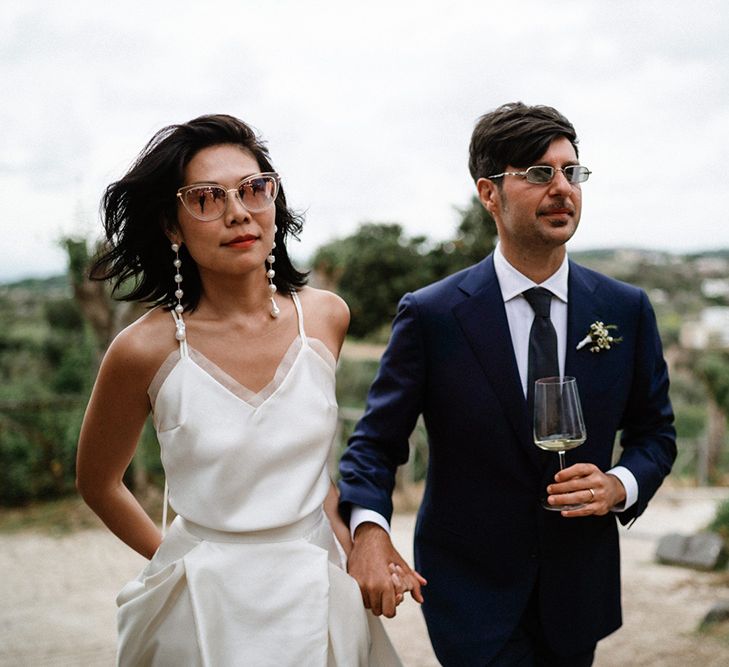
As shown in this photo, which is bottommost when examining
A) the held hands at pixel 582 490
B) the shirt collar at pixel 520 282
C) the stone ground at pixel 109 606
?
the stone ground at pixel 109 606

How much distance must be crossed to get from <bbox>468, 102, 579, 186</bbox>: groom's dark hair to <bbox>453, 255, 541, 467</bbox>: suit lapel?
1.18 ft

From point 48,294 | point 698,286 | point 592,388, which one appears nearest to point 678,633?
point 592,388

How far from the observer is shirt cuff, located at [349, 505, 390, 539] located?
8.43 feet

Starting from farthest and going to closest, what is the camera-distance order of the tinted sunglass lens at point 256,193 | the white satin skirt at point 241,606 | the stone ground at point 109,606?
the stone ground at point 109,606 → the tinted sunglass lens at point 256,193 → the white satin skirt at point 241,606

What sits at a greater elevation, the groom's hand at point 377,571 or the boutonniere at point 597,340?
the boutonniere at point 597,340

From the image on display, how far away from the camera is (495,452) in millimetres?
2754

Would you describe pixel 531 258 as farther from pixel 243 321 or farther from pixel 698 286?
pixel 698 286

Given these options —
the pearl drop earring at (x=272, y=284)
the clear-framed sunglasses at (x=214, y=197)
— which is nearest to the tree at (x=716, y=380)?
the pearl drop earring at (x=272, y=284)

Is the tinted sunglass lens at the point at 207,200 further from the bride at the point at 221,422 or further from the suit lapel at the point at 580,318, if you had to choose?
the suit lapel at the point at 580,318

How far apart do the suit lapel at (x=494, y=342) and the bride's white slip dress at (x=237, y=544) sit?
67 centimetres

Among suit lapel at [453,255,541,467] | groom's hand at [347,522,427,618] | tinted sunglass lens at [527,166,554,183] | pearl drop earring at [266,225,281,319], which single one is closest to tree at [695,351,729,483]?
suit lapel at [453,255,541,467]

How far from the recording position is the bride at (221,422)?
224 cm

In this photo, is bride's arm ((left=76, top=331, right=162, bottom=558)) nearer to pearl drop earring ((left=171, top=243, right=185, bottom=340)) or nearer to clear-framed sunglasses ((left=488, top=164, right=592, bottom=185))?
pearl drop earring ((left=171, top=243, right=185, bottom=340))

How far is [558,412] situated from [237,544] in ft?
3.16
